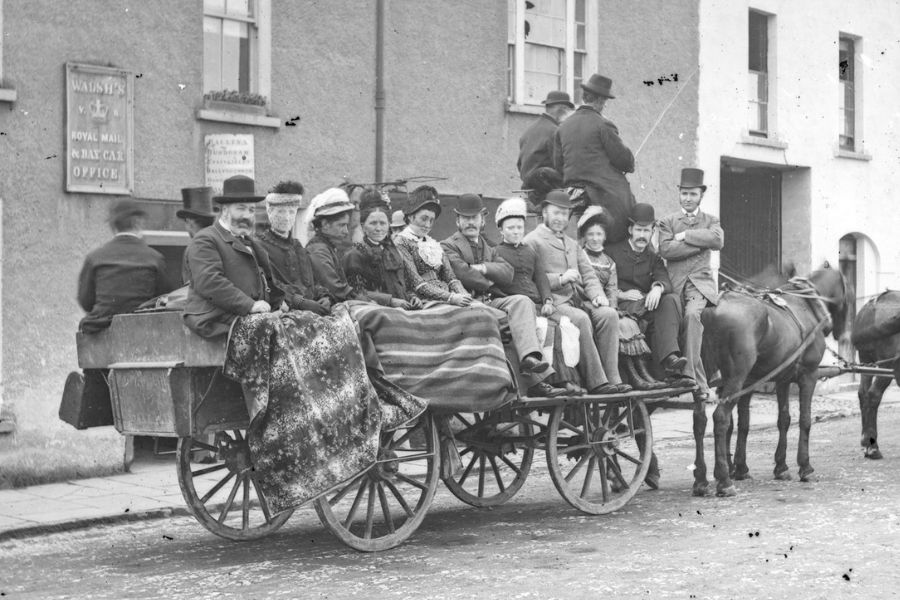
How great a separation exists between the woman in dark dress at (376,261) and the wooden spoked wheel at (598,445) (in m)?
1.40

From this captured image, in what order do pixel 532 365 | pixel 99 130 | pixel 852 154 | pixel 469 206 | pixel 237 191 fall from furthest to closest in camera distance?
pixel 852 154
pixel 99 130
pixel 469 206
pixel 532 365
pixel 237 191

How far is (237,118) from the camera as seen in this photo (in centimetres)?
Result: 1316

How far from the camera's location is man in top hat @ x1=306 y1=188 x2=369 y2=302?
27.4ft

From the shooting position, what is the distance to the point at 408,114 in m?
14.9

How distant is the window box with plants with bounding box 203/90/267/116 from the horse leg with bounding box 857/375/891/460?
663 cm

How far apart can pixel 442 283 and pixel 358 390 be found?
1.48m

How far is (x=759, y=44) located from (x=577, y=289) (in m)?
11.7

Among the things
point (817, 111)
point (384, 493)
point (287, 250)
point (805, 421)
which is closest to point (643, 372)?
point (805, 421)

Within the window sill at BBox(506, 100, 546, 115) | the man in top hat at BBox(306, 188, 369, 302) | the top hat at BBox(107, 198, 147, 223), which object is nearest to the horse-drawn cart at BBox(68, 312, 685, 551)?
the man in top hat at BBox(306, 188, 369, 302)

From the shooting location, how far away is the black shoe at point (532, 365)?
338 inches

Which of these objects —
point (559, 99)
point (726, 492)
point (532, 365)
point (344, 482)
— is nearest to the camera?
point (344, 482)

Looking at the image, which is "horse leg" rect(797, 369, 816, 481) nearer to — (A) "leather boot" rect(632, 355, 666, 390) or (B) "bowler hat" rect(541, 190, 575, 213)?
(A) "leather boot" rect(632, 355, 666, 390)

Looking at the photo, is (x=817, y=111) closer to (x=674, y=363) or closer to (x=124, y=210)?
(x=674, y=363)

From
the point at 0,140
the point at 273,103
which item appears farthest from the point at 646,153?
the point at 0,140
